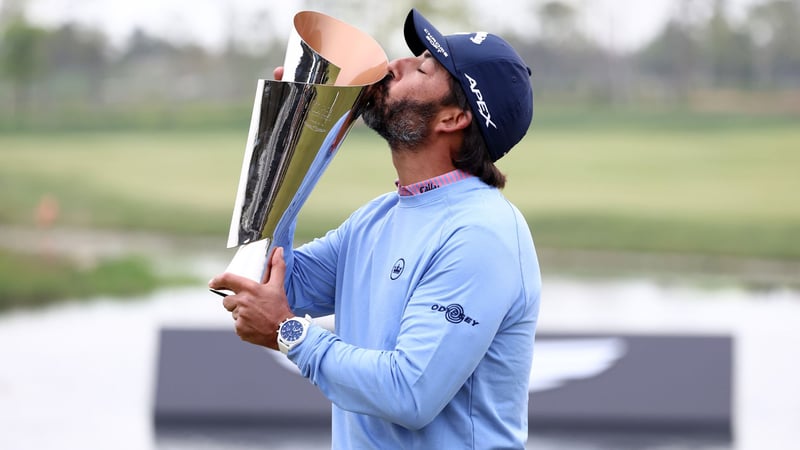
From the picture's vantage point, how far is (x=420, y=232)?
8.77 feet

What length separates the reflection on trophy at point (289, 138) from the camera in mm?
2693

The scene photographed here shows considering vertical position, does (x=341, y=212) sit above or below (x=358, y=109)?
below

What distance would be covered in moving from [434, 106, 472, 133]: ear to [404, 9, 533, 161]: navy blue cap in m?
0.03

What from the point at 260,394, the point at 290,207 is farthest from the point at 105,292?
the point at 290,207

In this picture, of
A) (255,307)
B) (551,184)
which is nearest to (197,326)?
(255,307)

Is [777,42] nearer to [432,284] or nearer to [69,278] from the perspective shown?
[69,278]

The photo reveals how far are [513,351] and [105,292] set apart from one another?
15.2 metres

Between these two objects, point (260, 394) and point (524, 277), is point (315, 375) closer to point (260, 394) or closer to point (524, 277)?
point (524, 277)

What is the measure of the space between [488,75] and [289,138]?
50cm

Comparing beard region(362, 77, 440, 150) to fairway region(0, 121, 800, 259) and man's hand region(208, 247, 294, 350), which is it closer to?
man's hand region(208, 247, 294, 350)

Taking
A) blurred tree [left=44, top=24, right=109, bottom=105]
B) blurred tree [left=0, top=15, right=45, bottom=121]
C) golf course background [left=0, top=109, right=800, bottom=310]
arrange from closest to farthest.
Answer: golf course background [left=0, top=109, right=800, bottom=310] < blurred tree [left=0, top=15, right=45, bottom=121] < blurred tree [left=44, top=24, right=109, bottom=105]

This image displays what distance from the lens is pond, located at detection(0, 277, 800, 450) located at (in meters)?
7.03

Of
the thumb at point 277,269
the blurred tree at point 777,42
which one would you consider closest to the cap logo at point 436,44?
the thumb at point 277,269

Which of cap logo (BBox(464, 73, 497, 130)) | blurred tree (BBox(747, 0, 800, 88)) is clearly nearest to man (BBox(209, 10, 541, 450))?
cap logo (BBox(464, 73, 497, 130))
